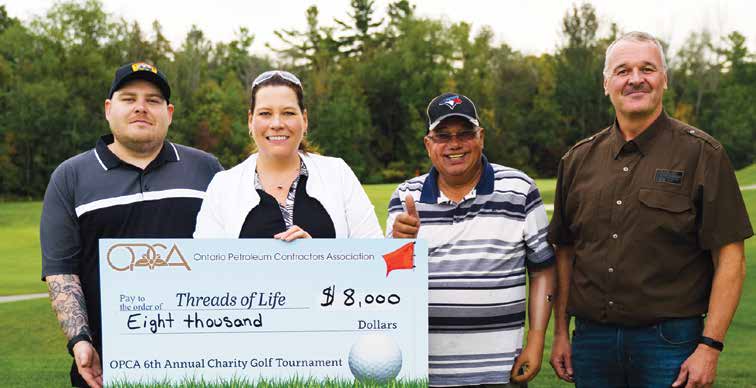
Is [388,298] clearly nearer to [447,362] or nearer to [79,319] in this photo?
[447,362]

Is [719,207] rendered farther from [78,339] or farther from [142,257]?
[78,339]

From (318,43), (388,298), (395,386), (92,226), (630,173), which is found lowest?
(395,386)

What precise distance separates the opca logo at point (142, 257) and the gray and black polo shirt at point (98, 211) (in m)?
0.59

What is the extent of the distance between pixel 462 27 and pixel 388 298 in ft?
179

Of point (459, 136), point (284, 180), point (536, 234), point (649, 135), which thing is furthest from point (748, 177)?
point (284, 180)

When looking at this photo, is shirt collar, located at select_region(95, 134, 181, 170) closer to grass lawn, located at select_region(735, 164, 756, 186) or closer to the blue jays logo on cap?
the blue jays logo on cap

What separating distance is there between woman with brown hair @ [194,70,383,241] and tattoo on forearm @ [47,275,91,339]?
2.38 ft

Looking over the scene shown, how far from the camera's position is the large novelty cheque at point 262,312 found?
3.28 metres

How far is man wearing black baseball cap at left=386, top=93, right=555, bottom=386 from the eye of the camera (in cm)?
→ 355

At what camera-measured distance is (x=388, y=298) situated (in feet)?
10.9

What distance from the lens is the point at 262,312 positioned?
10.8ft

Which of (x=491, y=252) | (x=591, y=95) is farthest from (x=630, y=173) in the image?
(x=591, y=95)

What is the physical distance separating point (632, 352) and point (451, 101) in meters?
1.44

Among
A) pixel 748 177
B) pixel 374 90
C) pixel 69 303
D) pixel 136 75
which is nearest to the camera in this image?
pixel 69 303
